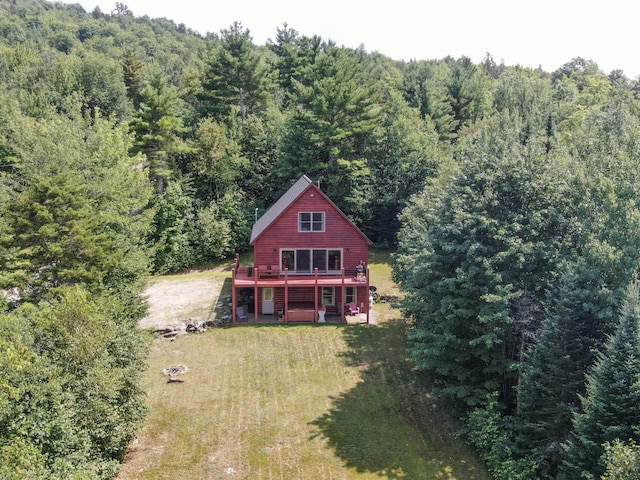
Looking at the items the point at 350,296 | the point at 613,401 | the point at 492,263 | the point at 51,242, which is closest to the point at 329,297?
the point at 350,296

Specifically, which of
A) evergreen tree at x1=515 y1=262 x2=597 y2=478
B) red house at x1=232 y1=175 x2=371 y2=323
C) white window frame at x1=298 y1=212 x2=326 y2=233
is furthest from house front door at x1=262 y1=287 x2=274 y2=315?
evergreen tree at x1=515 y1=262 x2=597 y2=478

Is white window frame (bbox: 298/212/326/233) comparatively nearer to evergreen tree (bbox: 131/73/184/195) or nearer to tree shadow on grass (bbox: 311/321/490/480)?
tree shadow on grass (bbox: 311/321/490/480)

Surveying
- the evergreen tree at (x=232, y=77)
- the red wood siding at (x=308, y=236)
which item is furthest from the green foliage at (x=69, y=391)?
the evergreen tree at (x=232, y=77)

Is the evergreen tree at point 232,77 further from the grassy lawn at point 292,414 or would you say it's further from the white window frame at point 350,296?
the grassy lawn at point 292,414

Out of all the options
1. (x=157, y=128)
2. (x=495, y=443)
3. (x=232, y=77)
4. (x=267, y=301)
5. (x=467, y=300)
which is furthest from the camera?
(x=232, y=77)

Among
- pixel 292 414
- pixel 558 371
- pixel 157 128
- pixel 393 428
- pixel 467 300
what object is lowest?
pixel 393 428

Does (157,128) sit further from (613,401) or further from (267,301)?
(613,401)
